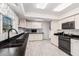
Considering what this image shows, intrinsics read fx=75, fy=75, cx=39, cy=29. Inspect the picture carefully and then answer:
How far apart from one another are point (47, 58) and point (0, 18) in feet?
5.19

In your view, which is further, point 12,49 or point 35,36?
point 35,36

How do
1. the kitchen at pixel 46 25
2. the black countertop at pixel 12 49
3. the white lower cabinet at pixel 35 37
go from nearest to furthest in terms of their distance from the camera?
the black countertop at pixel 12 49, the kitchen at pixel 46 25, the white lower cabinet at pixel 35 37

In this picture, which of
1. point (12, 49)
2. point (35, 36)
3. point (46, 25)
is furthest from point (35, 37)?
point (12, 49)

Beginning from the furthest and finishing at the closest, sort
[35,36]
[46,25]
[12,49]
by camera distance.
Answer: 1. [46,25]
2. [35,36]
3. [12,49]

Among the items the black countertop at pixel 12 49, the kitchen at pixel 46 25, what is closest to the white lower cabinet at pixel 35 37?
the kitchen at pixel 46 25

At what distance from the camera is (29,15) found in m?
4.90

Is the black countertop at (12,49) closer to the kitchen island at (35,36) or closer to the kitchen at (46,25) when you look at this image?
the kitchen at (46,25)

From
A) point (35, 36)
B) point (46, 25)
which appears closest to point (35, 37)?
point (35, 36)

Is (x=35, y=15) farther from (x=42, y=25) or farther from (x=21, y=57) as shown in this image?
(x=21, y=57)

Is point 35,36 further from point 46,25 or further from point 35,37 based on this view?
point 46,25

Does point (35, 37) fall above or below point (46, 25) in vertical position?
below

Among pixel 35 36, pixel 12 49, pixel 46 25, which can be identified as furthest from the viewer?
pixel 46 25

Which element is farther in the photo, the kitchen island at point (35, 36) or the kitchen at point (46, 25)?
the kitchen island at point (35, 36)

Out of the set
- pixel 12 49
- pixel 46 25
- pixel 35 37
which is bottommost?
pixel 35 37
